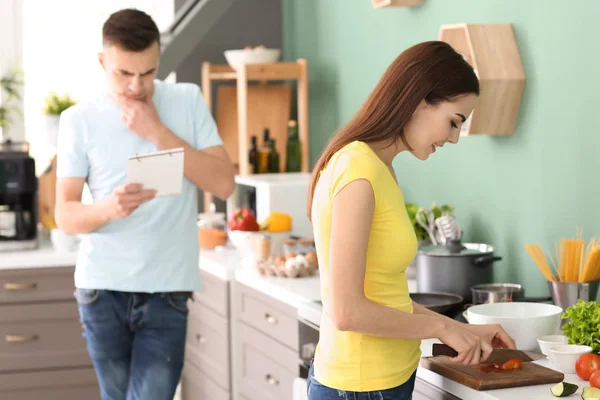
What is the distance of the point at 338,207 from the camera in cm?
156

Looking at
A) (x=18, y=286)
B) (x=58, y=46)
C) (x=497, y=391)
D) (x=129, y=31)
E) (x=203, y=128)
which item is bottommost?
(x=18, y=286)

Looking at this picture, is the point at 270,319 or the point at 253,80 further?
the point at 253,80

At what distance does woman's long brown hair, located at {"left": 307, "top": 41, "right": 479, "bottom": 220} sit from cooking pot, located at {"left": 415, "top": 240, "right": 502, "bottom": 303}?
1070mm

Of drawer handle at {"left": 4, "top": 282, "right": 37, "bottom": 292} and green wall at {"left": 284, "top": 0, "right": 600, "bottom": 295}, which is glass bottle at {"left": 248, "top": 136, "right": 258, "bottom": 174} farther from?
drawer handle at {"left": 4, "top": 282, "right": 37, "bottom": 292}

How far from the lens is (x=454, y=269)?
2.69m

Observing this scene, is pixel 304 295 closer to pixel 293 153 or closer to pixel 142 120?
Answer: pixel 142 120

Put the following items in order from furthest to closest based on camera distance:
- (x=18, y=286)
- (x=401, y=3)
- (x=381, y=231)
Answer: (x=18, y=286)
(x=401, y=3)
(x=381, y=231)

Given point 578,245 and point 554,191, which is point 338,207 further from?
point 554,191

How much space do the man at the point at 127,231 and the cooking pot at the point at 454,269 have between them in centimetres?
66

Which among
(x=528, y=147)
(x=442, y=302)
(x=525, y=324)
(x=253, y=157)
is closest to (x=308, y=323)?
(x=442, y=302)

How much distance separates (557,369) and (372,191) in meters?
0.72

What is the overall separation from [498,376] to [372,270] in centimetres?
42

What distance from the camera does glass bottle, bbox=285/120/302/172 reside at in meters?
4.37

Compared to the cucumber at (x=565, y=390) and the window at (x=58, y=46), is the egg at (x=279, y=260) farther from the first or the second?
the window at (x=58, y=46)
